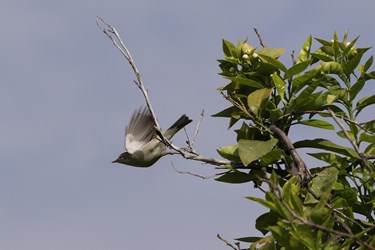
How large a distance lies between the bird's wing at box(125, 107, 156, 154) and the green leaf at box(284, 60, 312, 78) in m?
3.50

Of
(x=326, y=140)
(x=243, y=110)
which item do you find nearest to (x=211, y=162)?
(x=243, y=110)

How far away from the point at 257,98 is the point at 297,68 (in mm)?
319

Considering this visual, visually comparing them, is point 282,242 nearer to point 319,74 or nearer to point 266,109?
point 266,109

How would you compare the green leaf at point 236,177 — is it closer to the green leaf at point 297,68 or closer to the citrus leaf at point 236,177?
the citrus leaf at point 236,177

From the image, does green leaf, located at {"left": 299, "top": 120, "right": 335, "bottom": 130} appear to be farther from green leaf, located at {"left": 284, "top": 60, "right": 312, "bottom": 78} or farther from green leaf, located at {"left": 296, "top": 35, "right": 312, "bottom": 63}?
green leaf, located at {"left": 296, "top": 35, "right": 312, "bottom": 63}

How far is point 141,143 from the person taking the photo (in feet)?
27.9

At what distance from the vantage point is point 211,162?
5.15 meters

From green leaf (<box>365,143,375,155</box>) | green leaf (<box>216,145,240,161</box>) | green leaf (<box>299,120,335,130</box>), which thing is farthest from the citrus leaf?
green leaf (<box>365,143,375,155</box>)

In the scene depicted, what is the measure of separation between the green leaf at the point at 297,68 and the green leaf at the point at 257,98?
0.53ft

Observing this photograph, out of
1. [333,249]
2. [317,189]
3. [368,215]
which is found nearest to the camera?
[333,249]

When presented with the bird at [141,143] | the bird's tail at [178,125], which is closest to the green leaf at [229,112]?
the bird at [141,143]

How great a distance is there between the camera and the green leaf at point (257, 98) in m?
5.09

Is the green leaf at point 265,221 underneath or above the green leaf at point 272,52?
underneath

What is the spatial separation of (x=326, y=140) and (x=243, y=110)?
561 millimetres
